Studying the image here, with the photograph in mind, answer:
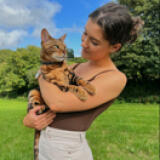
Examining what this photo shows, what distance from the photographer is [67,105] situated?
136cm

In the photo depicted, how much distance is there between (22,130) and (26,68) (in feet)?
69.6

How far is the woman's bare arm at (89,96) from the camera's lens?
1367 millimetres

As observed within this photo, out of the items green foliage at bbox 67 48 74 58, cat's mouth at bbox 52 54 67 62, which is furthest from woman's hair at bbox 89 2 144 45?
green foliage at bbox 67 48 74 58

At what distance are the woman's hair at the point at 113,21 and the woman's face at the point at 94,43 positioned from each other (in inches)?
1.4

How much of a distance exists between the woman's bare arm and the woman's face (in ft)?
0.59

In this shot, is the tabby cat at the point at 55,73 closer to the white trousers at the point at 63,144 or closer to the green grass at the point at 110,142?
the white trousers at the point at 63,144

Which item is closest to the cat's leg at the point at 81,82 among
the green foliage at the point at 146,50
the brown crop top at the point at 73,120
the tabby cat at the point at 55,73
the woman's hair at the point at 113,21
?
the tabby cat at the point at 55,73

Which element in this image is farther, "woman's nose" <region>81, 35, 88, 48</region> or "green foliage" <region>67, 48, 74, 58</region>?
"green foliage" <region>67, 48, 74, 58</region>

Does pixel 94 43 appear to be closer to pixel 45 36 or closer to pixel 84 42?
pixel 84 42

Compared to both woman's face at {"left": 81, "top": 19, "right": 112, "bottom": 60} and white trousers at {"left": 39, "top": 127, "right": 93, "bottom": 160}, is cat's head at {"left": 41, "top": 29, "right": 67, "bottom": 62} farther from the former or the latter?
white trousers at {"left": 39, "top": 127, "right": 93, "bottom": 160}

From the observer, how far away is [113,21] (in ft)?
4.77

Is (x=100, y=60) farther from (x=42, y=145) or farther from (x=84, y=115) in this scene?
(x=42, y=145)

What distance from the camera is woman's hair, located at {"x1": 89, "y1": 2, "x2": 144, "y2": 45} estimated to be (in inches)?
57.0

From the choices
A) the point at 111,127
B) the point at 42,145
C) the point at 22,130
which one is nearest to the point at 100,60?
the point at 42,145
